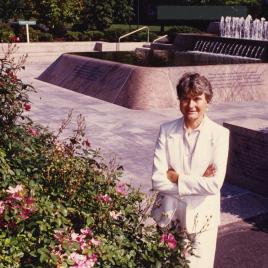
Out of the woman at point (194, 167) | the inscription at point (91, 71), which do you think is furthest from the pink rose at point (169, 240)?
the inscription at point (91, 71)

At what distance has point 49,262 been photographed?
3.24 metres

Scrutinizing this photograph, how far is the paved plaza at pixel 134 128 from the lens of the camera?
7.10 metres

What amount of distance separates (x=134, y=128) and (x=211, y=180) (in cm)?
798

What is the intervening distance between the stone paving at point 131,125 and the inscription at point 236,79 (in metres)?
0.85

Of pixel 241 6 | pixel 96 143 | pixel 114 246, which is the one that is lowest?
pixel 96 143

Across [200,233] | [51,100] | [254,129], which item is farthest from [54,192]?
[51,100]

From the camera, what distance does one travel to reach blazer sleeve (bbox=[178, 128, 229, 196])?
3711 millimetres

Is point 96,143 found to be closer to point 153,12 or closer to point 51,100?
point 51,100

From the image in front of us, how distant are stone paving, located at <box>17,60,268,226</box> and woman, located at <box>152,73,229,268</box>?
285 cm

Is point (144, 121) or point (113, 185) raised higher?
point (113, 185)

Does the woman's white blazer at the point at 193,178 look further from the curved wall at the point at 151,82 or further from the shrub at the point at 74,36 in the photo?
the shrub at the point at 74,36

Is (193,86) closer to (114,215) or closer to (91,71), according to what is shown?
(114,215)

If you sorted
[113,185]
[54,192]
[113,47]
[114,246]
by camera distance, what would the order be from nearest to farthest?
[114,246], [54,192], [113,185], [113,47]

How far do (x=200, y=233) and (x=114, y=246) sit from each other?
2.40ft
